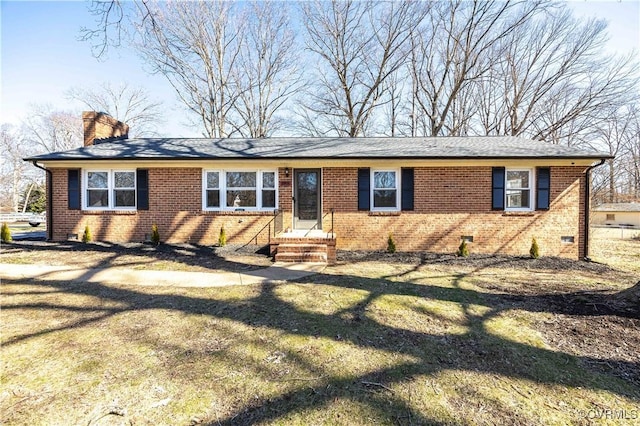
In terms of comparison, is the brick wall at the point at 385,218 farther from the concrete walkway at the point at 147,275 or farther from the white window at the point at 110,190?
the concrete walkway at the point at 147,275

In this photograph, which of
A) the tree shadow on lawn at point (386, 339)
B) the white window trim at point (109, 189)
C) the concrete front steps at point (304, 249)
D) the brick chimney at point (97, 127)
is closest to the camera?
the tree shadow on lawn at point (386, 339)

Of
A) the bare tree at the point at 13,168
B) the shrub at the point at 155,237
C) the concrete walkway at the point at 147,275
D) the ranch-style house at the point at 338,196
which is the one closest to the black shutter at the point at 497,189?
the ranch-style house at the point at 338,196

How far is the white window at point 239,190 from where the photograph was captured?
32.1 feet

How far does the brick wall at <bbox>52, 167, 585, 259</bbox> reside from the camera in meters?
9.09

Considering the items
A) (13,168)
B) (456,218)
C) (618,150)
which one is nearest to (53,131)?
(13,168)

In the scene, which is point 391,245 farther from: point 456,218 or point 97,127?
point 97,127

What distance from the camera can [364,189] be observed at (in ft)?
31.0

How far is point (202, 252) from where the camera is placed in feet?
28.6

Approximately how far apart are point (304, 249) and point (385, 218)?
9.83 ft

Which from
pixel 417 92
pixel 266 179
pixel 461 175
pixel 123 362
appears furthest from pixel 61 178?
pixel 417 92

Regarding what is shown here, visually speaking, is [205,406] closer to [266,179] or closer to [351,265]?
[351,265]

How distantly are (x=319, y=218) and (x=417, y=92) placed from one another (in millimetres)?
17664

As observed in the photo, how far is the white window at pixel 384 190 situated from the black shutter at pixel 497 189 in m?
2.98

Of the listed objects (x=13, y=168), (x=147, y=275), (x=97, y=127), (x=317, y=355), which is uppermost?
(x=13, y=168)
